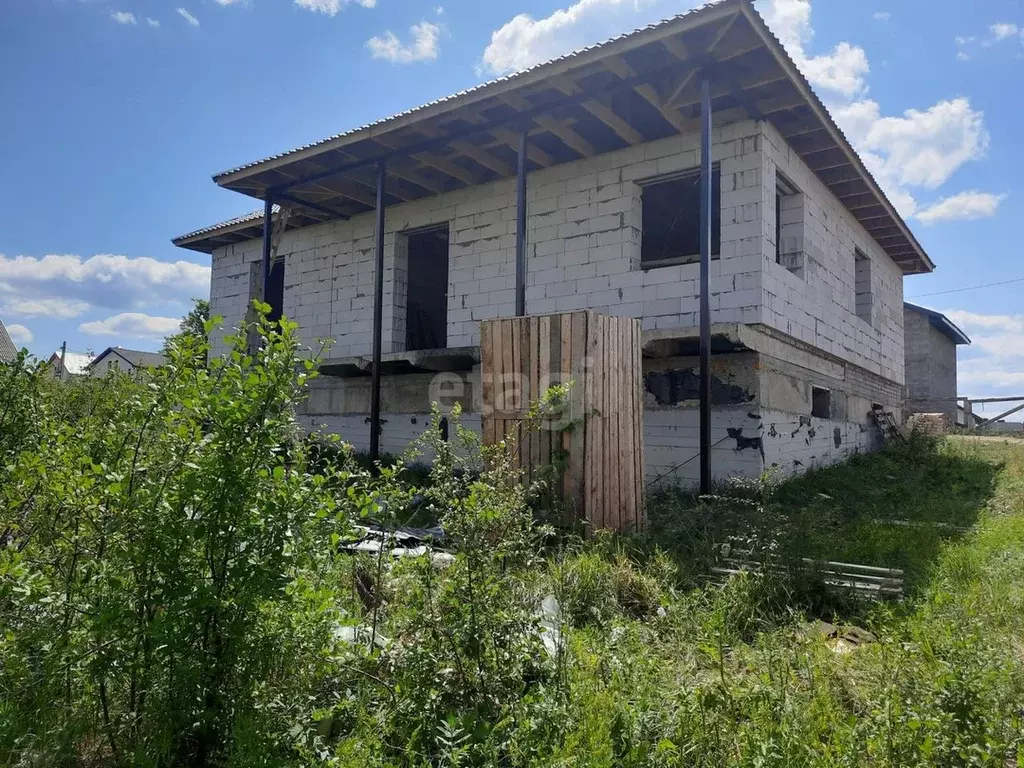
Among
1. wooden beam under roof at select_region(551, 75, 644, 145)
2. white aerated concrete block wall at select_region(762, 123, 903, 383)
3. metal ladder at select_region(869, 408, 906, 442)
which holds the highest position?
wooden beam under roof at select_region(551, 75, 644, 145)

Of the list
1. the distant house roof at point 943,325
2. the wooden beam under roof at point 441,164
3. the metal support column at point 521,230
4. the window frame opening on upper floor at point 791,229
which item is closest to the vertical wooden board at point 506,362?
the metal support column at point 521,230

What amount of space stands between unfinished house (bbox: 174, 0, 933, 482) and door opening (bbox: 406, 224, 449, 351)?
2095 millimetres

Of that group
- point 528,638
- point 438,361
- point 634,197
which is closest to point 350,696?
point 528,638

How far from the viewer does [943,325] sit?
65.5 ft

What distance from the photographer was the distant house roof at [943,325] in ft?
62.4

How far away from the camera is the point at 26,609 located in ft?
7.04

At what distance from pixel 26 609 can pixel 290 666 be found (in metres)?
0.91

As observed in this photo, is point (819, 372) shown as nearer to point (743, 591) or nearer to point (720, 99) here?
point (720, 99)

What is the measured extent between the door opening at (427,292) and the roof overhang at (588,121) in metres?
2.47

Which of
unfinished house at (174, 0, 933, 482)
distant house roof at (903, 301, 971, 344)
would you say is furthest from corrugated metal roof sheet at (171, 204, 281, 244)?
distant house roof at (903, 301, 971, 344)

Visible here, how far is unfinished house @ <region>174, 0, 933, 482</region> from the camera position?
6.90 m

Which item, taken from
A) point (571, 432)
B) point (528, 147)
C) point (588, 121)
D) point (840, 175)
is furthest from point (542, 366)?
point (840, 175)

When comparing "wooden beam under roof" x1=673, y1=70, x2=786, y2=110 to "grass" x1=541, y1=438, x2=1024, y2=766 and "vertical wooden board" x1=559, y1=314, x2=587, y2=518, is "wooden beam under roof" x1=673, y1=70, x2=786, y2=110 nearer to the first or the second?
"vertical wooden board" x1=559, y1=314, x2=587, y2=518

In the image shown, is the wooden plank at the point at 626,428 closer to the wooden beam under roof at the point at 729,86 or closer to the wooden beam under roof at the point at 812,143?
the wooden beam under roof at the point at 729,86
